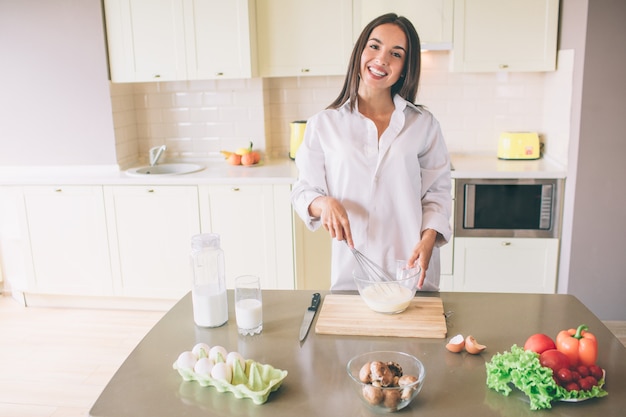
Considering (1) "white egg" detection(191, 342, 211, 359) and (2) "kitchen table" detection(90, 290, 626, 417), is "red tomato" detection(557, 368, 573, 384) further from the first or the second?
(1) "white egg" detection(191, 342, 211, 359)

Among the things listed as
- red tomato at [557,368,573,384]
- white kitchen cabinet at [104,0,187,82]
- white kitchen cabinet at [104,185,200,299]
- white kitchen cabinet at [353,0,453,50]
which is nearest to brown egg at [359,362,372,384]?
red tomato at [557,368,573,384]

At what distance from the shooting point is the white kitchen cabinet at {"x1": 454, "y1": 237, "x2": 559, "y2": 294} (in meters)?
3.56

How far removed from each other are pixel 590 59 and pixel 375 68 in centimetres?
184

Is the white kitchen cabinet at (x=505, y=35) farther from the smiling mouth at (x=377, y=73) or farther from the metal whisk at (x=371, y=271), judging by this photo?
the metal whisk at (x=371, y=271)

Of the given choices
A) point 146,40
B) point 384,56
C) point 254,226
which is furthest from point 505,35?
point 146,40

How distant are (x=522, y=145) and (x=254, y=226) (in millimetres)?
1786

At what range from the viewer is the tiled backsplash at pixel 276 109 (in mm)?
4016

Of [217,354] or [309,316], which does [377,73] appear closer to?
[309,316]

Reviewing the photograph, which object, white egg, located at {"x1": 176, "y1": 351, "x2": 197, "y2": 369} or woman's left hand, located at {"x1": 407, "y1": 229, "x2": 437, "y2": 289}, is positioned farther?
woman's left hand, located at {"x1": 407, "y1": 229, "x2": 437, "y2": 289}

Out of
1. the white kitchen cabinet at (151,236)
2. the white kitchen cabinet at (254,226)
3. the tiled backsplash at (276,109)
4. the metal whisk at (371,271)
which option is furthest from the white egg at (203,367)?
the tiled backsplash at (276,109)

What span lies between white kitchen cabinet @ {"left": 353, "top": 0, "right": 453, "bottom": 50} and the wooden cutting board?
91.4 inches

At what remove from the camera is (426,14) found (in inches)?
142

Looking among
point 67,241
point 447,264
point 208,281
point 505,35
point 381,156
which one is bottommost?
point 447,264

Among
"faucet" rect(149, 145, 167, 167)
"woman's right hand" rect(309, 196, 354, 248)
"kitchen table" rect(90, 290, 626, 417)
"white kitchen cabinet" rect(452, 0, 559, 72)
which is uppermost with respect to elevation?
"white kitchen cabinet" rect(452, 0, 559, 72)
